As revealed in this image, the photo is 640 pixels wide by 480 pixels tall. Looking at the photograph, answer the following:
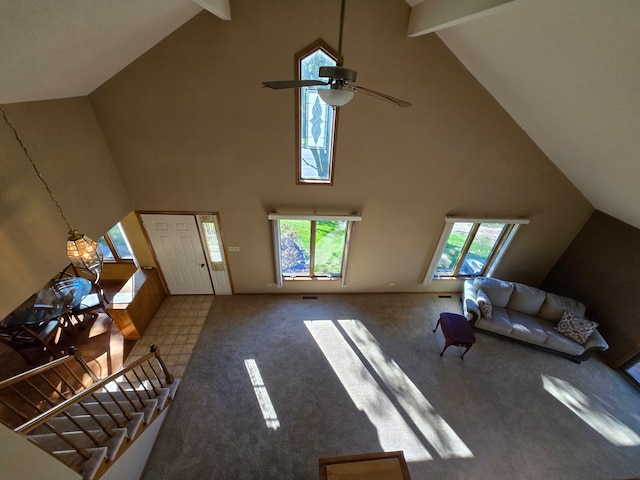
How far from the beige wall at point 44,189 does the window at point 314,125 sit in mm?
2634

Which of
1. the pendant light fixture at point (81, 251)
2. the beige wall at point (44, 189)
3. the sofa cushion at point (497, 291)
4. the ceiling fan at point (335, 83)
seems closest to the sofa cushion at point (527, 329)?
the sofa cushion at point (497, 291)

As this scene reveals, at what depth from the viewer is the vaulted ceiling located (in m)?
1.74

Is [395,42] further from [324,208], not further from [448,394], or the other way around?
[448,394]

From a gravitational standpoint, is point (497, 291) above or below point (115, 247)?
below

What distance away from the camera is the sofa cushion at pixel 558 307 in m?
4.40

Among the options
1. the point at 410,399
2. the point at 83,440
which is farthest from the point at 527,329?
the point at 83,440

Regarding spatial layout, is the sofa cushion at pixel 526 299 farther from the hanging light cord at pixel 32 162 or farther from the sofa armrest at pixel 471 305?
the hanging light cord at pixel 32 162

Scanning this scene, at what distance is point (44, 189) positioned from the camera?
8.63ft

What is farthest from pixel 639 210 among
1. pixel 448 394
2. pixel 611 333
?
pixel 448 394

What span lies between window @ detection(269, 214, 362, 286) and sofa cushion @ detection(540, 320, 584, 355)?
11.8ft

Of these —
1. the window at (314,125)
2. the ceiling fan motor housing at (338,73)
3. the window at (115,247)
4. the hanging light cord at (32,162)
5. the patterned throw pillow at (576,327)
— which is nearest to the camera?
the ceiling fan motor housing at (338,73)

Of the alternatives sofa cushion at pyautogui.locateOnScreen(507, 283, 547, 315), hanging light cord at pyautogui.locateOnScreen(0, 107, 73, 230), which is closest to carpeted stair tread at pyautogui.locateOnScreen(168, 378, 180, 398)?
hanging light cord at pyautogui.locateOnScreen(0, 107, 73, 230)

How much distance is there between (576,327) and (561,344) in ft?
1.20

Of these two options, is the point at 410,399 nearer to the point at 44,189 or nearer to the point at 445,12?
the point at 445,12
